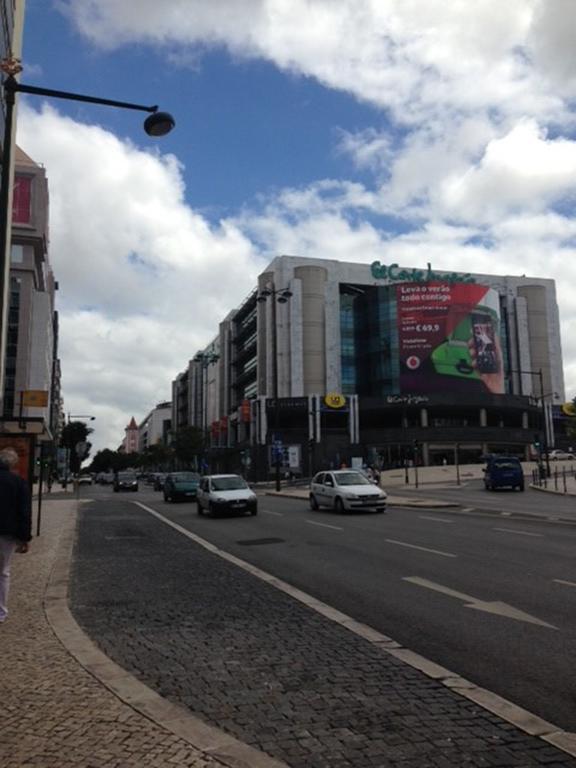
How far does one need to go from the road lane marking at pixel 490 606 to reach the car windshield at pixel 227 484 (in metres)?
15.0

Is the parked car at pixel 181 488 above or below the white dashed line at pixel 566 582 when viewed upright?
above

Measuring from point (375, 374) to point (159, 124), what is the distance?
8430 centimetres

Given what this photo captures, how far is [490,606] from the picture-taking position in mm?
7918

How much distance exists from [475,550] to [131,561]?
6.49 m

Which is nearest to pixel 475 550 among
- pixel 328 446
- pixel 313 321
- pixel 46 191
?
pixel 328 446

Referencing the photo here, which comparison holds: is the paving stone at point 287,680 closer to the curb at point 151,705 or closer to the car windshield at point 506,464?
the curb at point 151,705

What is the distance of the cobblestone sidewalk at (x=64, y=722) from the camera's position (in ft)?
11.7

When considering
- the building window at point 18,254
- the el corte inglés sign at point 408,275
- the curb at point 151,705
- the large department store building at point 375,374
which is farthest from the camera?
the el corte inglés sign at point 408,275

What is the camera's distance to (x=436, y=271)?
102m

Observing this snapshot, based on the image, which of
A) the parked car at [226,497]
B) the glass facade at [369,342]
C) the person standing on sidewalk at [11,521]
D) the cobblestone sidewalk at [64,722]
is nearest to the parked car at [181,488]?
the parked car at [226,497]

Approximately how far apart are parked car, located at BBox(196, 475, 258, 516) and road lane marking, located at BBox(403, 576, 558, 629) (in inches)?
547

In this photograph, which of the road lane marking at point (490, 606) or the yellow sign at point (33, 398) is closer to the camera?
the road lane marking at point (490, 606)

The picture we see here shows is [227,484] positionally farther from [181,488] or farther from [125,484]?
[125,484]

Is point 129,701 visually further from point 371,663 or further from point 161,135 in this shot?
point 161,135
